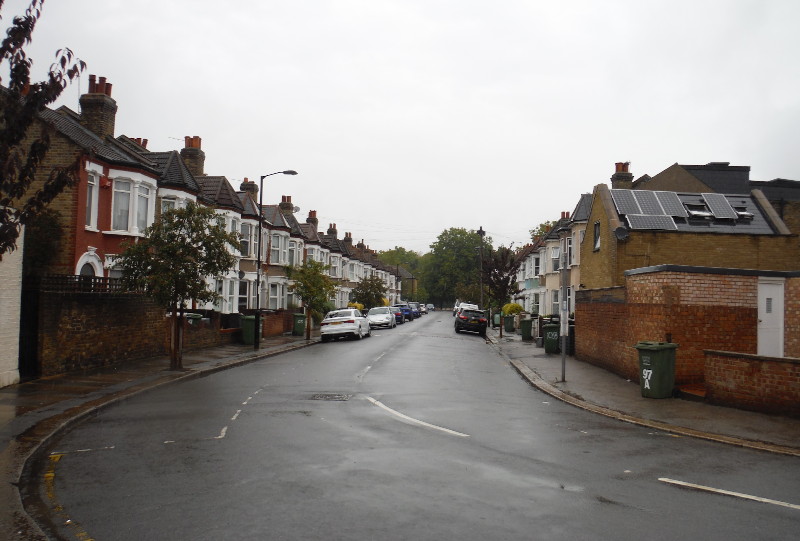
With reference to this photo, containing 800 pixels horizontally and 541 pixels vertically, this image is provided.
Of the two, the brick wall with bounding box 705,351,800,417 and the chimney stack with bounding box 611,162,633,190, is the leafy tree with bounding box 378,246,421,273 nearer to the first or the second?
the chimney stack with bounding box 611,162,633,190

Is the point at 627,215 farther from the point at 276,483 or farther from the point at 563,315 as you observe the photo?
the point at 276,483

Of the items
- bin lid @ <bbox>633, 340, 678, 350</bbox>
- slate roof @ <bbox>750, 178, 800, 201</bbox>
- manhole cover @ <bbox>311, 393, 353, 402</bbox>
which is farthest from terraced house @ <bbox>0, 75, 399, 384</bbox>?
slate roof @ <bbox>750, 178, 800, 201</bbox>

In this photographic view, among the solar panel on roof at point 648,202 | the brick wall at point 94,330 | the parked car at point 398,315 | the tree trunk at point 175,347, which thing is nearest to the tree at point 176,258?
the tree trunk at point 175,347

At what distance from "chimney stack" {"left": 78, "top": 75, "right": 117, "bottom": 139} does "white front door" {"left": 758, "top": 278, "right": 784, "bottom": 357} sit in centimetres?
2424

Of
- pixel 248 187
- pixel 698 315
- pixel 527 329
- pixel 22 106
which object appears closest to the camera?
pixel 22 106

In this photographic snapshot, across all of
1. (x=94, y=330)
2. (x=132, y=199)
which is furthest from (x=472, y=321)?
(x=94, y=330)

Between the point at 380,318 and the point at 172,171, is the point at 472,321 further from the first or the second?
the point at 172,171

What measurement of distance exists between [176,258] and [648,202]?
19.4 m

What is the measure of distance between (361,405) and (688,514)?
23.1ft

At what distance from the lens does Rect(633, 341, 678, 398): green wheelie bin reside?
1330cm

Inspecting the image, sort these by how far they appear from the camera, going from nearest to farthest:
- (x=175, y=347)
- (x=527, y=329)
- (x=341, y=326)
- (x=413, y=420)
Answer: (x=413, y=420)
(x=175, y=347)
(x=341, y=326)
(x=527, y=329)

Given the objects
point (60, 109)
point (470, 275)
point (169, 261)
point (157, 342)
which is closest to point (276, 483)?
point (169, 261)

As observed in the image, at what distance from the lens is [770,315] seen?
1488 centimetres

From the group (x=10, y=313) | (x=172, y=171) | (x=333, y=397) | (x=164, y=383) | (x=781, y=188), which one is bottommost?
(x=164, y=383)
